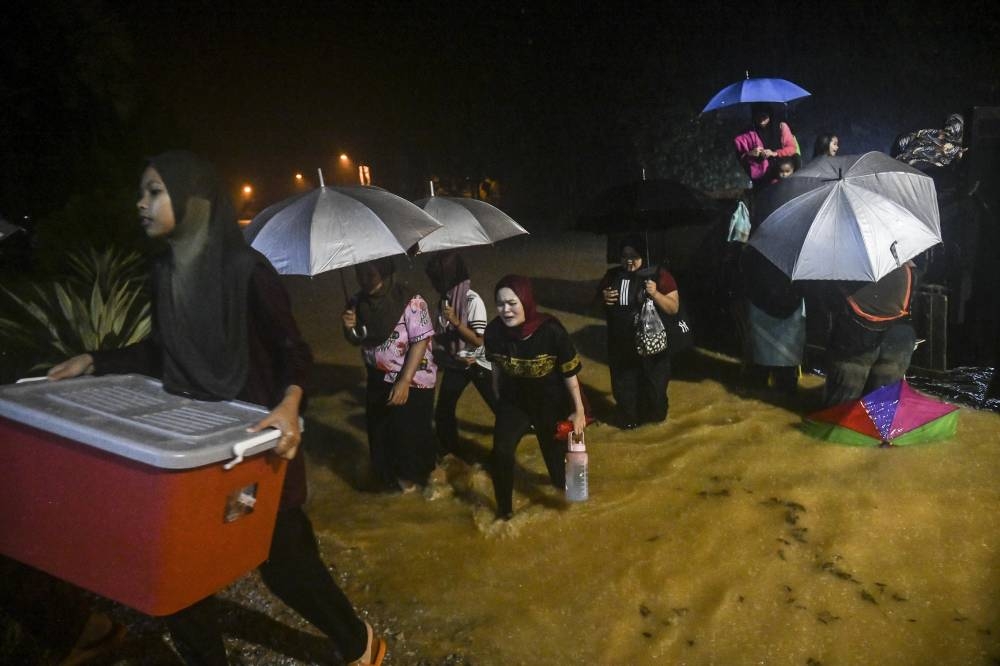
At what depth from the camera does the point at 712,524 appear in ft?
14.4

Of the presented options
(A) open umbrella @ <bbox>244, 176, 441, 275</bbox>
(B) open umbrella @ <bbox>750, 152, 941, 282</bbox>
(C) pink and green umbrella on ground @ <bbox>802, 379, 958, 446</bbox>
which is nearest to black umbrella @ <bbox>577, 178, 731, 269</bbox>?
(B) open umbrella @ <bbox>750, 152, 941, 282</bbox>

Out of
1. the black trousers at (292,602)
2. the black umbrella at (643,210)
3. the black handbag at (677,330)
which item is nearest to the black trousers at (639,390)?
the black handbag at (677,330)

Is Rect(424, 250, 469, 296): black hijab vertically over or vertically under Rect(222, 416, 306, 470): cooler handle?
over

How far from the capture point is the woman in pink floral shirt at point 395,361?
179 inches

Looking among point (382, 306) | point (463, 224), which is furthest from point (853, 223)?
point (382, 306)

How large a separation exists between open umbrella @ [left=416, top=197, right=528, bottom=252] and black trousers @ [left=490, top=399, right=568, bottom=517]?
155 cm

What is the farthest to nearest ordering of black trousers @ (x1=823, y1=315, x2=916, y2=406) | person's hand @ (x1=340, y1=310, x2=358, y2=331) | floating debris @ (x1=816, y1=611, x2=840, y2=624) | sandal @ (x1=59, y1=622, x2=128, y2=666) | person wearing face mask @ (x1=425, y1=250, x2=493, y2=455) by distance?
1. black trousers @ (x1=823, y1=315, x2=916, y2=406)
2. person wearing face mask @ (x1=425, y1=250, x2=493, y2=455)
3. person's hand @ (x1=340, y1=310, x2=358, y2=331)
4. floating debris @ (x1=816, y1=611, x2=840, y2=624)
5. sandal @ (x1=59, y1=622, x2=128, y2=666)

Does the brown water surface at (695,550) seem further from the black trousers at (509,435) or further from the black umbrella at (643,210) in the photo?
the black umbrella at (643,210)

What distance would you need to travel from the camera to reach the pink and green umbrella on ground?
5152 millimetres

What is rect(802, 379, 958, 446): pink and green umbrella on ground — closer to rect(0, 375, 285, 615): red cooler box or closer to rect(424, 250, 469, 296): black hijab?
rect(424, 250, 469, 296): black hijab

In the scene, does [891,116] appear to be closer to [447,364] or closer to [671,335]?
[671,335]

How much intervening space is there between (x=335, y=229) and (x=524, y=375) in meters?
1.47

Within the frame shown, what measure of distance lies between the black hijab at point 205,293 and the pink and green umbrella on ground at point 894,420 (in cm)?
445

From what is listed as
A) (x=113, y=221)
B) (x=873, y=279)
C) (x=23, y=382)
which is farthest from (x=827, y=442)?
(x=113, y=221)
